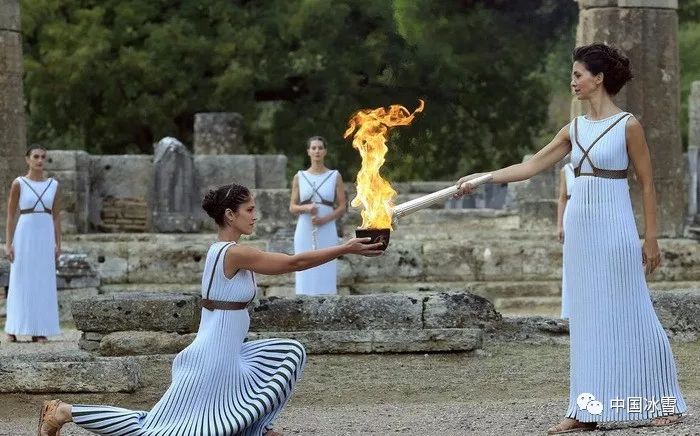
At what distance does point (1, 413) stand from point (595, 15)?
329 inches

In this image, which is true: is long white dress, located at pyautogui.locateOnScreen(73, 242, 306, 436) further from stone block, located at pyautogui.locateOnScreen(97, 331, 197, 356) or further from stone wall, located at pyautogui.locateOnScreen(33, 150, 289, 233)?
stone wall, located at pyautogui.locateOnScreen(33, 150, 289, 233)

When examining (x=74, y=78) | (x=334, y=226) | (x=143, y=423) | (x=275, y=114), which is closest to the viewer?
(x=143, y=423)

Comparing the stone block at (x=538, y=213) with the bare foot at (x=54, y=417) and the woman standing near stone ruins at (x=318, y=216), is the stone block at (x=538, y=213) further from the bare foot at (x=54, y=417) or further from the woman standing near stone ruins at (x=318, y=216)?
the bare foot at (x=54, y=417)

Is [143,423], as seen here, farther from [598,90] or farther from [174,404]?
[598,90]

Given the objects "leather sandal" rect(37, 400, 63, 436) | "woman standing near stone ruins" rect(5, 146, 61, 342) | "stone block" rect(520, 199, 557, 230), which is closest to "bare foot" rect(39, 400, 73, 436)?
"leather sandal" rect(37, 400, 63, 436)

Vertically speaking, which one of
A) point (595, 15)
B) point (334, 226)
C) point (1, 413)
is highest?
point (595, 15)

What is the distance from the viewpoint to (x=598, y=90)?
759cm

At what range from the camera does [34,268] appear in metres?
13.6

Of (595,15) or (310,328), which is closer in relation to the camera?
(310,328)

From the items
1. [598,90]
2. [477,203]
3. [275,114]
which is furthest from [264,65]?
[598,90]

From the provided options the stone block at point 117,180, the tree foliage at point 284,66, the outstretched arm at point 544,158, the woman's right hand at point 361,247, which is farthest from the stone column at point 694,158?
the woman's right hand at point 361,247

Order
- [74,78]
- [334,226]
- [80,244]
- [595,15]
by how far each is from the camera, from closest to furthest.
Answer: [334,226]
[595,15]
[80,244]
[74,78]

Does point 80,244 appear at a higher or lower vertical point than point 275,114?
lower

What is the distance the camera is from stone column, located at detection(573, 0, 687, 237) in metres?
15.6
